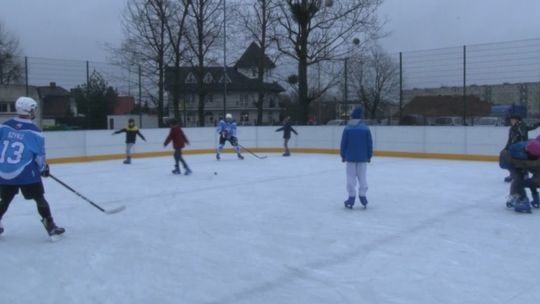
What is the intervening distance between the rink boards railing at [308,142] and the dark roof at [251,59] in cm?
673

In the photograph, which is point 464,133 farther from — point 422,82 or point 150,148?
Result: point 150,148

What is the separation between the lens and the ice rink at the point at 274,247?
12.8 ft

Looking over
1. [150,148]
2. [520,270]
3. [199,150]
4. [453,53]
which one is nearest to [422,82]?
[453,53]

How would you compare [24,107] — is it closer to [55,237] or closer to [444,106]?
[55,237]

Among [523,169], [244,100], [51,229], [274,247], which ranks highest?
[244,100]

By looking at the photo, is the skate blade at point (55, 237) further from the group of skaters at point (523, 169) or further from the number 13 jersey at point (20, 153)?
the group of skaters at point (523, 169)

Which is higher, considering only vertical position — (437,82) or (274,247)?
(437,82)

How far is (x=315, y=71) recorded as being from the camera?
24.9 m

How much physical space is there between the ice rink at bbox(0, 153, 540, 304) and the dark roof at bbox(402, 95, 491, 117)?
7.36 metres

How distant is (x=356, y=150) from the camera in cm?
714

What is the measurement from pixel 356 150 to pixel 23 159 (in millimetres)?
4029

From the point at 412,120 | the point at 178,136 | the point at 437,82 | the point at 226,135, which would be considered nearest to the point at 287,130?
the point at 226,135

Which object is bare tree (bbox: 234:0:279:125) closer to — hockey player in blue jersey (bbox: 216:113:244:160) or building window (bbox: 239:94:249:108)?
hockey player in blue jersey (bbox: 216:113:244:160)

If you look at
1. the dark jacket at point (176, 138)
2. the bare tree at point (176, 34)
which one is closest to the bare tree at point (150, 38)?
the bare tree at point (176, 34)
